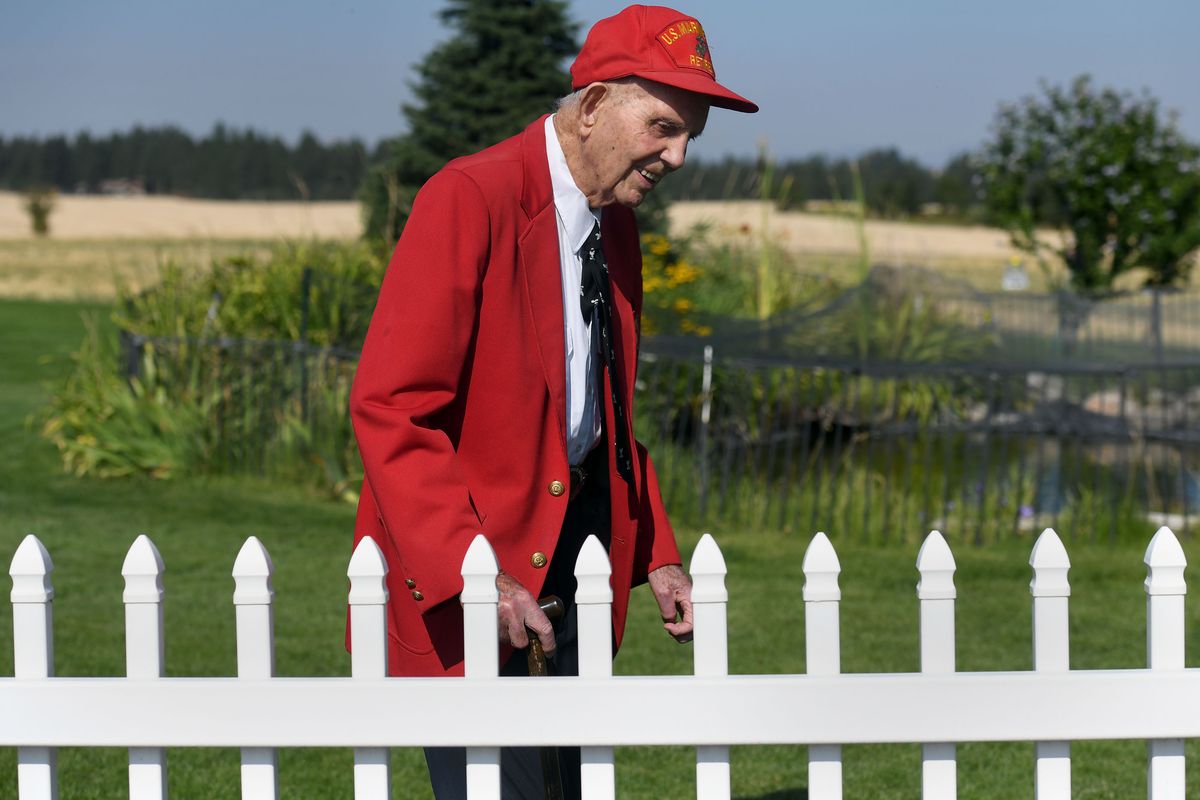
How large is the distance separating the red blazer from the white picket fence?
169 millimetres

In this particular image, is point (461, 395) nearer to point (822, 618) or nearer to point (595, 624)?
point (595, 624)

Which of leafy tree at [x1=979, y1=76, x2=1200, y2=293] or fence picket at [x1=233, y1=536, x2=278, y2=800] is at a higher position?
leafy tree at [x1=979, y1=76, x2=1200, y2=293]

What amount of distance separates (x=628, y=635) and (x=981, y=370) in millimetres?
3145

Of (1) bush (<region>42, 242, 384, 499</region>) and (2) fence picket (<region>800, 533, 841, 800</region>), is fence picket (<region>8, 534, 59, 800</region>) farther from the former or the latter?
(1) bush (<region>42, 242, 384, 499</region>)

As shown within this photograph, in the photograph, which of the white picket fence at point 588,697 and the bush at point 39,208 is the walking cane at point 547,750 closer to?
the white picket fence at point 588,697

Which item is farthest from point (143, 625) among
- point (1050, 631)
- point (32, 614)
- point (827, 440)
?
point (827, 440)

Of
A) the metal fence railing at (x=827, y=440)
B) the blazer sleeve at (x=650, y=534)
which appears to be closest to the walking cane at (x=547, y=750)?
the blazer sleeve at (x=650, y=534)

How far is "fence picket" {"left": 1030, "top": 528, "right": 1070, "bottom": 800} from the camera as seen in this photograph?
2.41 meters

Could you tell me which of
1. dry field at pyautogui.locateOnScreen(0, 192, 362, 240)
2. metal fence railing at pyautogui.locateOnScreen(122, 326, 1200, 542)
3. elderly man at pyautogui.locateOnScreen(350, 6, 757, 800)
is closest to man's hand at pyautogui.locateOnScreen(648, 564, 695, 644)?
elderly man at pyautogui.locateOnScreen(350, 6, 757, 800)

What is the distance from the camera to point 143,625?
7.89 feet

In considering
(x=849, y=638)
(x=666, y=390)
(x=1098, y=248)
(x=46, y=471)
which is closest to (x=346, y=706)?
(x=849, y=638)

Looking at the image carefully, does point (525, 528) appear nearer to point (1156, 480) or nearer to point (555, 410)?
point (555, 410)

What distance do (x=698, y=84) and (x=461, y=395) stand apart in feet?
2.22

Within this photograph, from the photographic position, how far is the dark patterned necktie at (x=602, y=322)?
2.75m
